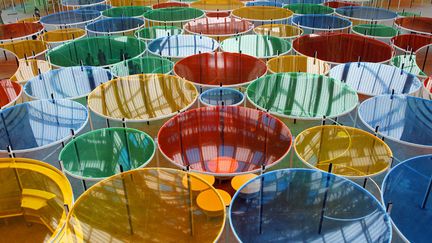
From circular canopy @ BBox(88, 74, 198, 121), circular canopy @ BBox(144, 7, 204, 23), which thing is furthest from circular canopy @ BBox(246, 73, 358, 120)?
circular canopy @ BBox(144, 7, 204, 23)

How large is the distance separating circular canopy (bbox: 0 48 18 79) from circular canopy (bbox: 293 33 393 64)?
23.1 ft

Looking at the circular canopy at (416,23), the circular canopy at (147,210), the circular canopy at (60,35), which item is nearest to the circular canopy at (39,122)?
the circular canopy at (147,210)

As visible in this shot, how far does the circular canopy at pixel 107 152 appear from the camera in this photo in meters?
5.43

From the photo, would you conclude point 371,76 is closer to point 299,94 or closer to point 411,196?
point 299,94

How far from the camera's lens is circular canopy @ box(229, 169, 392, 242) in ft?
14.0

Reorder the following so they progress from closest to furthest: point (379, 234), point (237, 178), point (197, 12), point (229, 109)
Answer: point (379, 234) < point (237, 178) < point (229, 109) < point (197, 12)

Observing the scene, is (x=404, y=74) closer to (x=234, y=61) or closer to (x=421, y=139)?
(x=421, y=139)

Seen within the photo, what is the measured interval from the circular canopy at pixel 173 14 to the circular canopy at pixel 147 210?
728 centimetres

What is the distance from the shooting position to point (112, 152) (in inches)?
230

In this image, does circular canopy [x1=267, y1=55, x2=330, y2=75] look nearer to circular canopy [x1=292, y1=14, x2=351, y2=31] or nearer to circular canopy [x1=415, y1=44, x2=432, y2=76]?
circular canopy [x1=292, y1=14, x2=351, y2=31]

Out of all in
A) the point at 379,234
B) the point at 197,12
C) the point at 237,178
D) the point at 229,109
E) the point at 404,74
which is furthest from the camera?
the point at 197,12

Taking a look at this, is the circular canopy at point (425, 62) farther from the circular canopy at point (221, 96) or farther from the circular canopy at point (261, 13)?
the circular canopy at point (221, 96)

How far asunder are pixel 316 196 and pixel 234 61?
3728mm

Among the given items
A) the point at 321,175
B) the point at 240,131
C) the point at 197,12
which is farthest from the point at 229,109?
the point at 197,12
